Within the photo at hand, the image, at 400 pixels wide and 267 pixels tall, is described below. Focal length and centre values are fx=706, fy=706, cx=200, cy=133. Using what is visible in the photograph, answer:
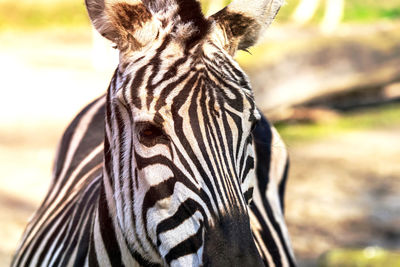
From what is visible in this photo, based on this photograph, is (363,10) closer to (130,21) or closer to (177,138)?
(130,21)

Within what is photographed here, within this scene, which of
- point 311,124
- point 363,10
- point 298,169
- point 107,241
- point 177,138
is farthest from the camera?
point 363,10

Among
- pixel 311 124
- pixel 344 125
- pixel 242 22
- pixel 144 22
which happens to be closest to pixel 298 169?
pixel 311 124

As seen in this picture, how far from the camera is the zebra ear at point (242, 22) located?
2121 millimetres

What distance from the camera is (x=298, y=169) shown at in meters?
8.48

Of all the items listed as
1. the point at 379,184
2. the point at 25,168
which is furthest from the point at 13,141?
the point at 379,184

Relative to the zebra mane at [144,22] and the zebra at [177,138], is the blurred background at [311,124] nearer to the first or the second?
the zebra at [177,138]

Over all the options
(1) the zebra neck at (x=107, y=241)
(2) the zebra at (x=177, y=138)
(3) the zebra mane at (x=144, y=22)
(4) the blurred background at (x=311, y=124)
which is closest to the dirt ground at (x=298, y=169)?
(4) the blurred background at (x=311, y=124)

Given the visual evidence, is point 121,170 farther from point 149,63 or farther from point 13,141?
point 13,141

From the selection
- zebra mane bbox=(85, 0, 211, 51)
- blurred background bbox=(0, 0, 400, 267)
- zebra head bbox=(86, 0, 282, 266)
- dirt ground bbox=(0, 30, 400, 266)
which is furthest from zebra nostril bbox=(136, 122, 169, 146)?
dirt ground bbox=(0, 30, 400, 266)

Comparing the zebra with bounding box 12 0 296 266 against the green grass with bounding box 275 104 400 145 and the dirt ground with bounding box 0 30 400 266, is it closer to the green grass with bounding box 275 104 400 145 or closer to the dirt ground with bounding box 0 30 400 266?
the dirt ground with bounding box 0 30 400 266

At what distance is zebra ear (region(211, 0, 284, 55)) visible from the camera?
2.12m

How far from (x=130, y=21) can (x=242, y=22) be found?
0.37 meters

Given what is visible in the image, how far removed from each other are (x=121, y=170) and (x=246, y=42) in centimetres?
59

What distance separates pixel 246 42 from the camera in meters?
2.26
